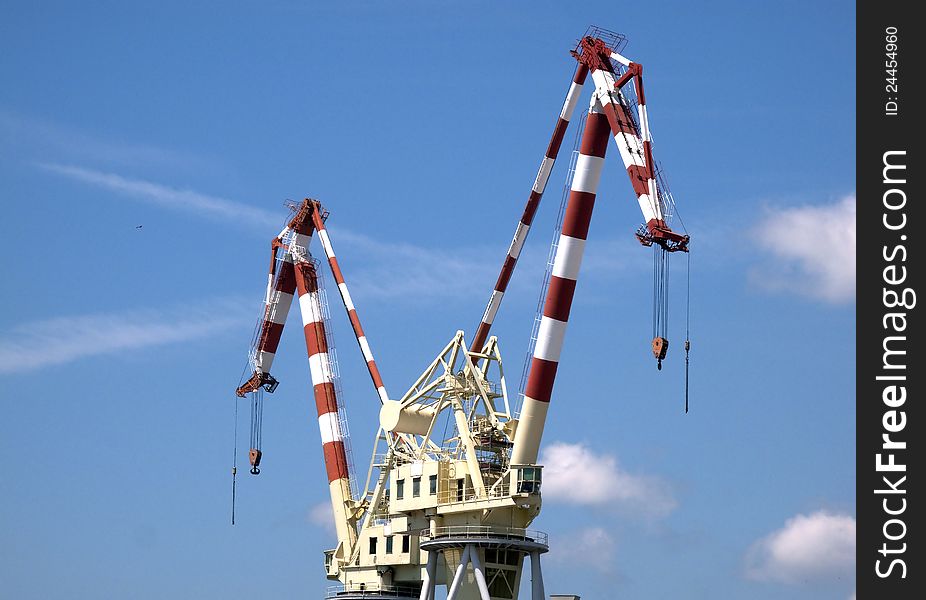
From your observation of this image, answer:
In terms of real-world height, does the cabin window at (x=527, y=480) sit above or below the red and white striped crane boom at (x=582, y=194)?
below

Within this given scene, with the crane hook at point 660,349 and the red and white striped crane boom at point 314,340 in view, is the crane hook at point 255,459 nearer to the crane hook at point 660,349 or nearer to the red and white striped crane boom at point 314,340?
the red and white striped crane boom at point 314,340

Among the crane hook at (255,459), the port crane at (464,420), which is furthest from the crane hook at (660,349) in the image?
the crane hook at (255,459)

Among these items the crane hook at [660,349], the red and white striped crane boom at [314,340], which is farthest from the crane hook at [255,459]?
the crane hook at [660,349]

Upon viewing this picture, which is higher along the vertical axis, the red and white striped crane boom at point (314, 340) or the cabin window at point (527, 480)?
the red and white striped crane boom at point (314, 340)

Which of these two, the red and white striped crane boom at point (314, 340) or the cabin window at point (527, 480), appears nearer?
the cabin window at point (527, 480)

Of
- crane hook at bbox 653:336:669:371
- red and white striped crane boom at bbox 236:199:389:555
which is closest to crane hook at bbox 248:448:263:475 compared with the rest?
red and white striped crane boom at bbox 236:199:389:555

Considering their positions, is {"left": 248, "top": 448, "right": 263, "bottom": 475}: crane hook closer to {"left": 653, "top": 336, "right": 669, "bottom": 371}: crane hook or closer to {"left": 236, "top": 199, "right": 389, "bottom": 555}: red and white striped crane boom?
{"left": 236, "top": 199, "right": 389, "bottom": 555}: red and white striped crane boom

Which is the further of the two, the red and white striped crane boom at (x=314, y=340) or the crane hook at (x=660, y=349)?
the red and white striped crane boom at (x=314, y=340)

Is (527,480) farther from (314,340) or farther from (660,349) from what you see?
(314,340)

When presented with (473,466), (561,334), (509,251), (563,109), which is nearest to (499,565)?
(473,466)

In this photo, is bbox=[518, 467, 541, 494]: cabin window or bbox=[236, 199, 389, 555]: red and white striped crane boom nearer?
bbox=[518, 467, 541, 494]: cabin window

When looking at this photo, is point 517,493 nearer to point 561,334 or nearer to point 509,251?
point 561,334

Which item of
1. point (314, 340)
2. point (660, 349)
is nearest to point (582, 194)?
point (660, 349)

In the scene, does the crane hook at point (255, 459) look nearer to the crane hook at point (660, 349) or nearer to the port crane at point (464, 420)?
the port crane at point (464, 420)
